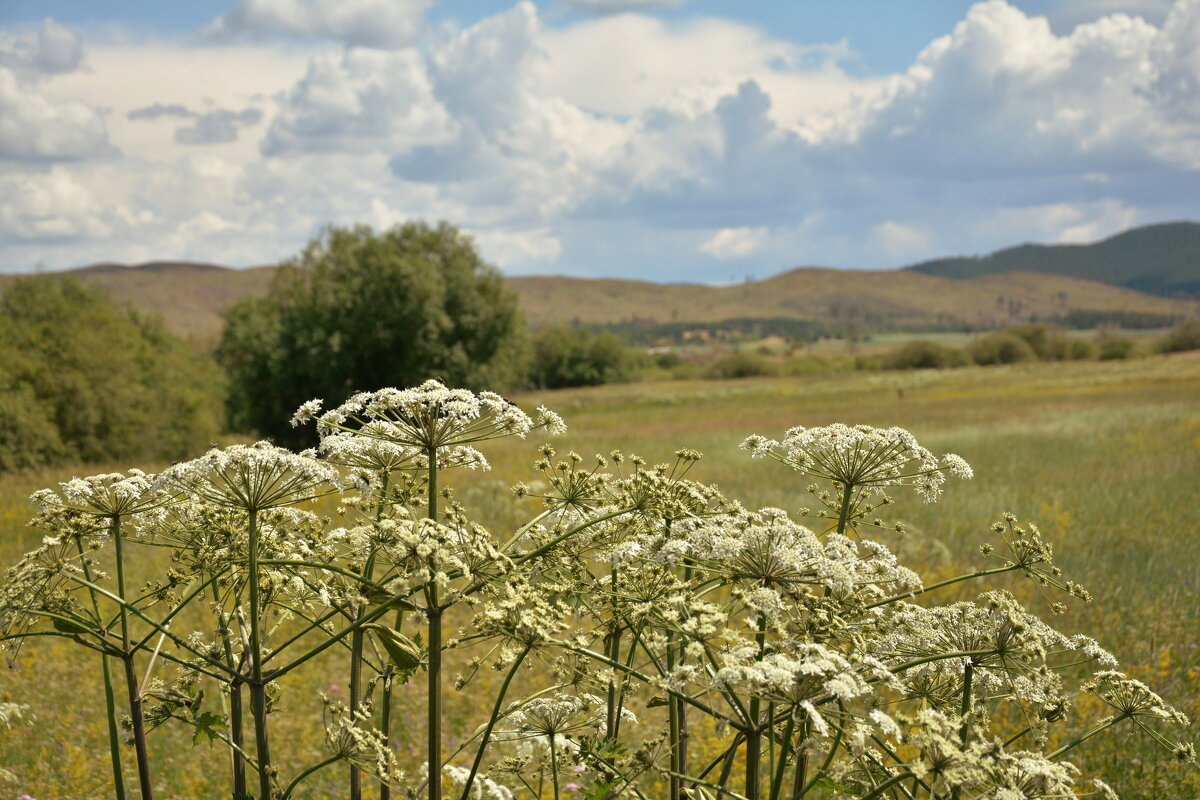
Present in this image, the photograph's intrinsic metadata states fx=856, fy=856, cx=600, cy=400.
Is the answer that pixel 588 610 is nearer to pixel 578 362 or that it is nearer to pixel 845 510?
pixel 845 510

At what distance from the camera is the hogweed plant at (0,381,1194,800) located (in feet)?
8.01

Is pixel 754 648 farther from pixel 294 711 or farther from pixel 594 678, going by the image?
pixel 294 711

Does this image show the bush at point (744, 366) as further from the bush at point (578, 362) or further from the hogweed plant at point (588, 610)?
the hogweed plant at point (588, 610)

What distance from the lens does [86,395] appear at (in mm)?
36438

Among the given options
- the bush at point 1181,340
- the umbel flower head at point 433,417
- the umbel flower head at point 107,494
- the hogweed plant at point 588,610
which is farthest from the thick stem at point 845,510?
the bush at point 1181,340

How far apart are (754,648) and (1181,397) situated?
51.6 metres

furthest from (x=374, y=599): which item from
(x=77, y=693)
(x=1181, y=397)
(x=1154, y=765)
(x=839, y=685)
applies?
(x=1181, y=397)

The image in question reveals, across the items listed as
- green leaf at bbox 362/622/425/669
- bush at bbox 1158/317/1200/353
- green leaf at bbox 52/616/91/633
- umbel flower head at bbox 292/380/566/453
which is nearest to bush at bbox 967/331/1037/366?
bush at bbox 1158/317/1200/353

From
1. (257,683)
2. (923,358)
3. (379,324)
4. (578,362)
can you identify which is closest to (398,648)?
(257,683)

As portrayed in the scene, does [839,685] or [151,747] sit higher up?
[839,685]

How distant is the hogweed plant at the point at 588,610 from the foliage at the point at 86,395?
117 feet

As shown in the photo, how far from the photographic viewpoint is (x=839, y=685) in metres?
2.22

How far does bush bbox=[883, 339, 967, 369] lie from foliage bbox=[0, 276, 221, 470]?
95.2m

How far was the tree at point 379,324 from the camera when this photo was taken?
53.2 m
